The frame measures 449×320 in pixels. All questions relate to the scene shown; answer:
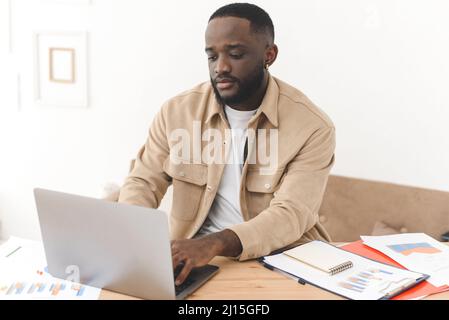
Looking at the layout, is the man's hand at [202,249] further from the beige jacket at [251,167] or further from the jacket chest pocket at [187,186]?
the jacket chest pocket at [187,186]

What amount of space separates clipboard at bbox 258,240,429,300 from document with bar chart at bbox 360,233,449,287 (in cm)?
4

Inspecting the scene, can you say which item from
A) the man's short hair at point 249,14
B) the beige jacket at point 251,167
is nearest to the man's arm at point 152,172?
the beige jacket at point 251,167

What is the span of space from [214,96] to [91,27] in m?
1.22

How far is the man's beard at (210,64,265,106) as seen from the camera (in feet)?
5.71

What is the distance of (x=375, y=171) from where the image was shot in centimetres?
243

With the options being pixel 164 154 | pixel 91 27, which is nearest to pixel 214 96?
pixel 164 154

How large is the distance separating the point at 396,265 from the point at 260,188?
0.54 m

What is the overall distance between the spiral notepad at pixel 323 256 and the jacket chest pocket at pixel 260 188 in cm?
34

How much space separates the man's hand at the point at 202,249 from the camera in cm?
119

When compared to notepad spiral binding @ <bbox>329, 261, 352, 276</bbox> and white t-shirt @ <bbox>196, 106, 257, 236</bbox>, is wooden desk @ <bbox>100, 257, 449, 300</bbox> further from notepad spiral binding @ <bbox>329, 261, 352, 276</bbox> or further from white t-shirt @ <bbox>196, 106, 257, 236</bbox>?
white t-shirt @ <bbox>196, 106, 257, 236</bbox>

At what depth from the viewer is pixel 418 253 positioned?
1.41 meters
